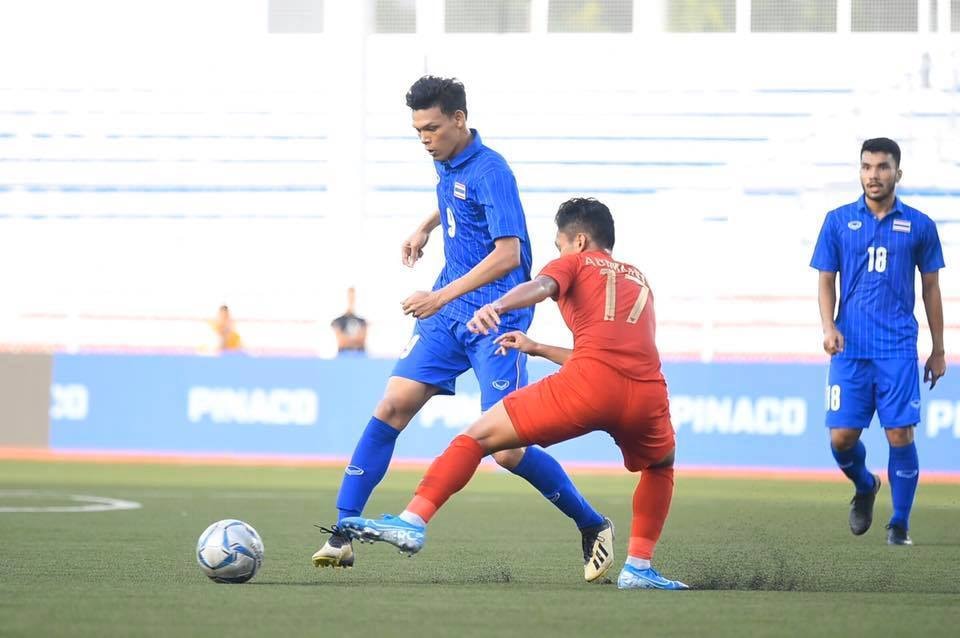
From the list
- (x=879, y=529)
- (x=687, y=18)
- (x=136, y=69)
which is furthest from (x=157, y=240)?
(x=879, y=529)

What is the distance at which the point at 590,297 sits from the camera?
6.37m

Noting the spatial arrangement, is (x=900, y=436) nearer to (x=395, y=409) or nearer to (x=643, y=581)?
(x=643, y=581)

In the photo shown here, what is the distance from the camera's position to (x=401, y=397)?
24.0 ft

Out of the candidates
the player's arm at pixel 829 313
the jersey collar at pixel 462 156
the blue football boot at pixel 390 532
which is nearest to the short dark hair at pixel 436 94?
the jersey collar at pixel 462 156

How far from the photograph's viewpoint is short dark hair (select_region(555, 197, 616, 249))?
6500mm

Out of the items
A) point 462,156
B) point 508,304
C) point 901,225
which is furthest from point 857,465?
point 508,304

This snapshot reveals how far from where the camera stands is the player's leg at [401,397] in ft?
23.9

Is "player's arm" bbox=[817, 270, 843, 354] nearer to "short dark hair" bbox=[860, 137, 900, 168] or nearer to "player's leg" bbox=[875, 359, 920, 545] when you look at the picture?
"player's leg" bbox=[875, 359, 920, 545]

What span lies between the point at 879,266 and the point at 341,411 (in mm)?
10031

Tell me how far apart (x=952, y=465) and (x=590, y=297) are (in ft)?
36.3

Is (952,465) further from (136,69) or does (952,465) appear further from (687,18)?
(136,69)

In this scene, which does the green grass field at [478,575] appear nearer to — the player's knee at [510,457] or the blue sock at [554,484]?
the blue sock at [554,484]

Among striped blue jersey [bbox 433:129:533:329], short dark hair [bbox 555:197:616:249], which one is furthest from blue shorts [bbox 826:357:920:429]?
short dark hair [bbox 555:197:616:249]

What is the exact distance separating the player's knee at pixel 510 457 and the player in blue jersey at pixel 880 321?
104 inches
